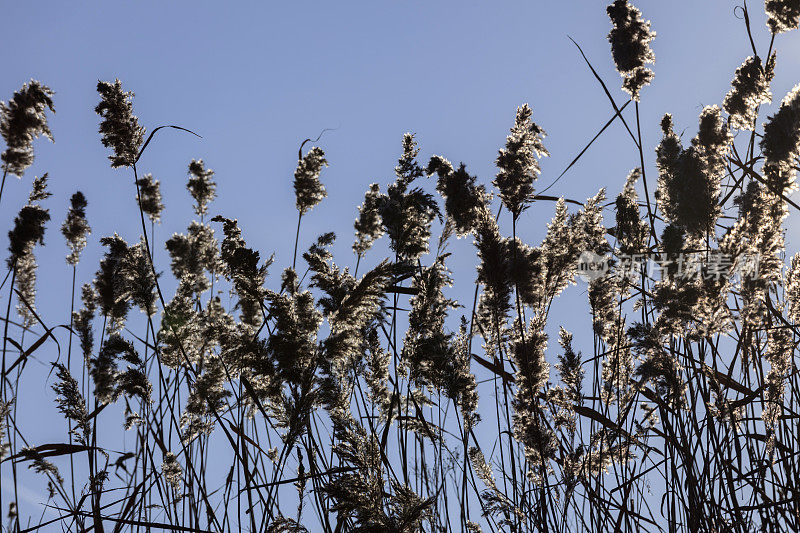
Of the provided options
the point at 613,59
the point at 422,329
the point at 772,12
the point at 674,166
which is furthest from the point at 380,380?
the point at 772,12

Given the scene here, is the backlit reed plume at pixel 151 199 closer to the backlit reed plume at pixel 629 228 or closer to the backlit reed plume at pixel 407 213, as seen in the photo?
the backlit reed plume at pixel 407 213

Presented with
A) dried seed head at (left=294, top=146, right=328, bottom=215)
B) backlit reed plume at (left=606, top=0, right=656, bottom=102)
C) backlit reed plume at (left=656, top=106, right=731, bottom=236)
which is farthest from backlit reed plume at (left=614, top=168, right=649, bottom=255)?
dried seed head at (left=294, top=146, right=328, bottom=215)

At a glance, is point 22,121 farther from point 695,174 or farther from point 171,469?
point 695,174

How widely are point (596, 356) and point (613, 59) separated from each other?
1.25 meters

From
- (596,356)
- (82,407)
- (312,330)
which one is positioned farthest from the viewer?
(596,356)

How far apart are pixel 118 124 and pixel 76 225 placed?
1101 millimetres

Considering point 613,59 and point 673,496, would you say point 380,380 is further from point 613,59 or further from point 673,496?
point 613,59

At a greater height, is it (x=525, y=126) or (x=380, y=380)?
(x=525, y=126)

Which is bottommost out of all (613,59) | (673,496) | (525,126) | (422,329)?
(673,496)

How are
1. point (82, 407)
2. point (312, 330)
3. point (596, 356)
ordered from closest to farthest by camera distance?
point (312, 330) < point (82, 407) < point (596, 356)

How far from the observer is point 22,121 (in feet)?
10.8

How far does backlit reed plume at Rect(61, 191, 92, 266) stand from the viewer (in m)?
3.81

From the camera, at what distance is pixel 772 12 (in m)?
2.83

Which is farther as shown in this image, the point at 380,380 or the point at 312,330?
the point at 380,380
